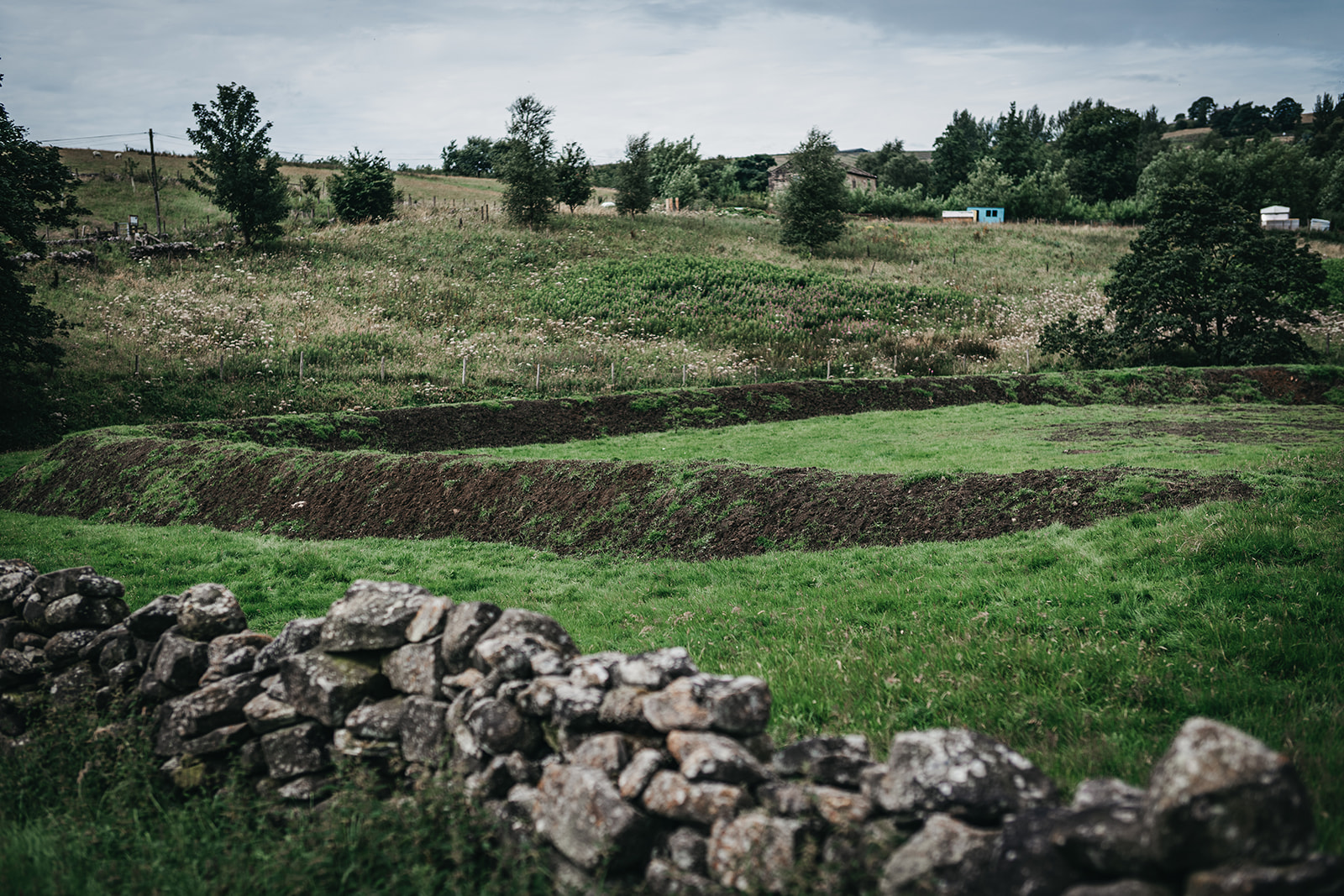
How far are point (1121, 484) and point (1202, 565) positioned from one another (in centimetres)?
378

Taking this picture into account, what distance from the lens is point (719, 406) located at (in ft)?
93.7

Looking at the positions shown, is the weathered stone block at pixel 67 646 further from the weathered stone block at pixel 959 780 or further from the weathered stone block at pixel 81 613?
the weathered stone block at pixel 959 780

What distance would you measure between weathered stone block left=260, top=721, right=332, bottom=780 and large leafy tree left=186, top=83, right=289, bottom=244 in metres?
55.4

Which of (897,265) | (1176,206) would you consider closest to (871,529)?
(1176,206)

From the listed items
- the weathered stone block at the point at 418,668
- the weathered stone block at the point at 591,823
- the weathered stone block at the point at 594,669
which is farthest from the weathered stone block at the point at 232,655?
the weathered stone block at the point at 591,823

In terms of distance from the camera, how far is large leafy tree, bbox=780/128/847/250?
210 ft

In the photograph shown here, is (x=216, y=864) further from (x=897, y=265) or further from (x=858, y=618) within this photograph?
(x=897, y=265)

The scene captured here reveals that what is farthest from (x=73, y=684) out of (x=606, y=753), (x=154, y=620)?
(x=606, y=753)

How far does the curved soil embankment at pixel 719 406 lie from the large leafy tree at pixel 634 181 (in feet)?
149

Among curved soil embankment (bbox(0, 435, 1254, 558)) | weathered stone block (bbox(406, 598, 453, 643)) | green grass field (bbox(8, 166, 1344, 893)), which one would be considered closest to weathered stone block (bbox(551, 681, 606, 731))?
green grass field (bbox(8, 166, 1344, 893))

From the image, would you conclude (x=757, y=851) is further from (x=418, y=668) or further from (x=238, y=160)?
(x=238, y=160)

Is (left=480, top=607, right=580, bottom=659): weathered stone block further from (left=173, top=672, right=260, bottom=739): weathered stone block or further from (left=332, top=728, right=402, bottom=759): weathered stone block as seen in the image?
(left=173, top=672, right=260, bottom=739): weathered stone block

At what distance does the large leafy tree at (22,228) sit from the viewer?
2680 centimetres

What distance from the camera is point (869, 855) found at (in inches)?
118
